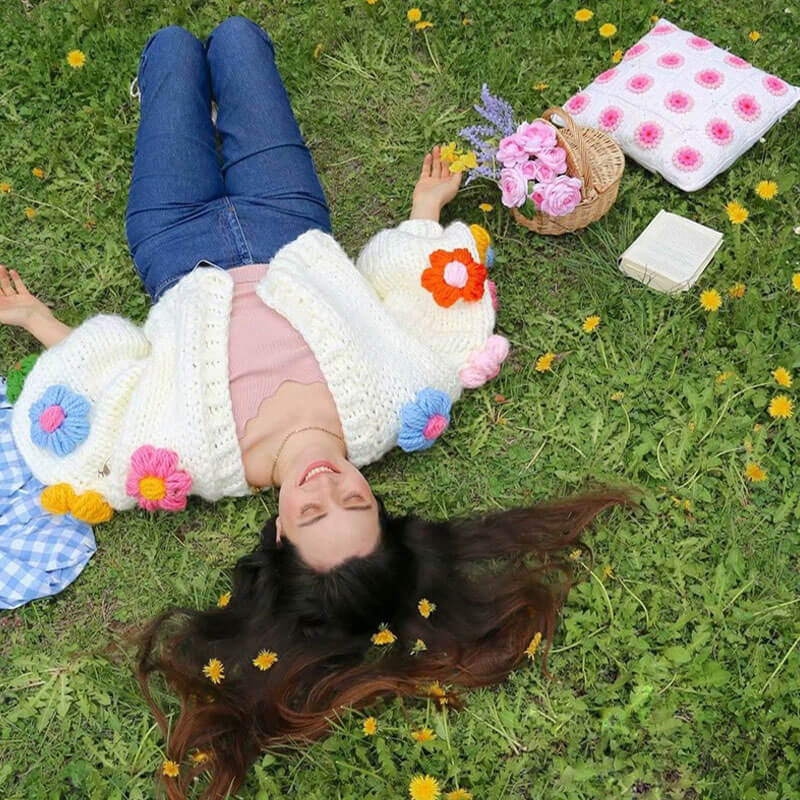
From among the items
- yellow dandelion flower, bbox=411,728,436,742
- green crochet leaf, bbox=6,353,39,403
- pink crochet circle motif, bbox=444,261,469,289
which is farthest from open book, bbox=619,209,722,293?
green crochet leaf, bbox=6,353,39,403

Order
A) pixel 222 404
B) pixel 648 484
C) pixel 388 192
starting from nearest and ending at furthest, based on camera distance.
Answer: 1. pixel 222 404
2. pixel 648 484
3. pixel 388 192

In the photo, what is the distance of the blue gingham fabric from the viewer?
2.62 metres

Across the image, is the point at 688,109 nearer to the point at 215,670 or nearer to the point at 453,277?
the point at 453,277

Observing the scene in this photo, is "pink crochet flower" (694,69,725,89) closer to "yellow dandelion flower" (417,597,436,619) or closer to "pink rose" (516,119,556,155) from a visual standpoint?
"pink rose" (516,119,556,155)

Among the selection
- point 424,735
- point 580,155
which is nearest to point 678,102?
point 580,155

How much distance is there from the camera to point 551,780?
237 cm

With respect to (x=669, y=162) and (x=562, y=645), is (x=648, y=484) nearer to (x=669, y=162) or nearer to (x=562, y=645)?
(x=562, y=645)

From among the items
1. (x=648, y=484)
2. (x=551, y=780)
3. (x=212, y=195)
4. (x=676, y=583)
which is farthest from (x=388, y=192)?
(x=551, y=780)

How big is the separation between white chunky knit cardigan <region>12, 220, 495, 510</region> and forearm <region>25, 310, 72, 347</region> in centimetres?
23

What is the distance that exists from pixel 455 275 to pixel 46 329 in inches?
57.8

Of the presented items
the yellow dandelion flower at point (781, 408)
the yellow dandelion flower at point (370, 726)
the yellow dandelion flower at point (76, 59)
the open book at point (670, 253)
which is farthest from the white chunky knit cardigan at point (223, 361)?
the yellow dandelion flower at point (76, 59)

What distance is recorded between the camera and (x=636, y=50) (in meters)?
3.21

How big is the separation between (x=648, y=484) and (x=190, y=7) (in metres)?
2.94

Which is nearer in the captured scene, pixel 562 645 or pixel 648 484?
pixel 562 645
